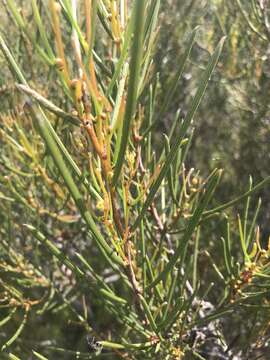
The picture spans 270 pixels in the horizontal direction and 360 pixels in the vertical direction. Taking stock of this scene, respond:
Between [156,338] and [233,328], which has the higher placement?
[156,338]

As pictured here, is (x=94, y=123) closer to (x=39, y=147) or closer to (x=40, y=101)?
(x=40, y=101)

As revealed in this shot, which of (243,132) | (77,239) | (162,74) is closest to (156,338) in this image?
(77,239)

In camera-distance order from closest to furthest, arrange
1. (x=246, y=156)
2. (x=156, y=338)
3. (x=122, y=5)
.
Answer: (x=122, y=5) < (x=156, y=338) < (x=246, y=156)

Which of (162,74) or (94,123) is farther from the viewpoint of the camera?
(162,74)

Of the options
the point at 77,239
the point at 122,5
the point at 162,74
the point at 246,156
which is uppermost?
the point at 122,5

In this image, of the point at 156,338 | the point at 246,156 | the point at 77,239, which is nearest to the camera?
the point at 156,338

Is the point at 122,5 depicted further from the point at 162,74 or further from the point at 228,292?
the point at 162,74
